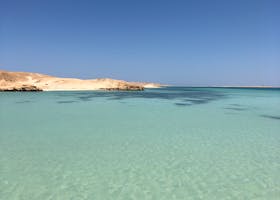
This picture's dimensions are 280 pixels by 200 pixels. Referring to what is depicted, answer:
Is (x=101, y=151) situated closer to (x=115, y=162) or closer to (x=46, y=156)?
(x=115, y=162)

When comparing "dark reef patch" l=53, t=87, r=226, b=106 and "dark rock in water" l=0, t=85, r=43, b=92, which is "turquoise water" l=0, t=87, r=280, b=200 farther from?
"dark rock in water" l=0, t=85, r=43, b=92

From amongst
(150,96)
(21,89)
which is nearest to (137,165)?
(150,96)

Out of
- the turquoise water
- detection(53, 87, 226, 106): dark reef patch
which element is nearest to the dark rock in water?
detection(53, 87, 226, 106): dark reef patch

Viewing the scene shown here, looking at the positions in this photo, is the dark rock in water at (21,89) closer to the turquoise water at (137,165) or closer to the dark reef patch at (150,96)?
the dark reef patch at (150,96)

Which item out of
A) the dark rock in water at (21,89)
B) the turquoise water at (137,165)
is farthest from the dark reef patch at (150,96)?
the turquoise water at (137,165)

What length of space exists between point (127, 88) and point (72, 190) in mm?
73401

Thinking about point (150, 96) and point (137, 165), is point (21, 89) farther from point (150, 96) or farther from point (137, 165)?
point (137, 165)

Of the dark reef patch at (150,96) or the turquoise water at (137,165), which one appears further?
the dark reef patch at (150,96)

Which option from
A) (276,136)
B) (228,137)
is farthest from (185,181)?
(276,136)

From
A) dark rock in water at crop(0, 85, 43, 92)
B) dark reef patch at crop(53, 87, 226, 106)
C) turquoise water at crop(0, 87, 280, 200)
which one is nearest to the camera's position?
turquoise water at crop(0, 87, 280, 200)

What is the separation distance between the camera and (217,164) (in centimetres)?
700

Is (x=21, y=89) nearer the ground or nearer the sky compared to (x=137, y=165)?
nearer the sky

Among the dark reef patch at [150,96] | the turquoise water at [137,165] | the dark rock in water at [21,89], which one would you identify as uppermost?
the dark rock in water at [21,89]

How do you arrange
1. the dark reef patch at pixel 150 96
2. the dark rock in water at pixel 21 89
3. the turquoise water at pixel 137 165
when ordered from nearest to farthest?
1. the turquoise water at pixel 137 165
2. the dark reef patch at pixel 150 96
3. the dark rock in water at pixel 21 89
